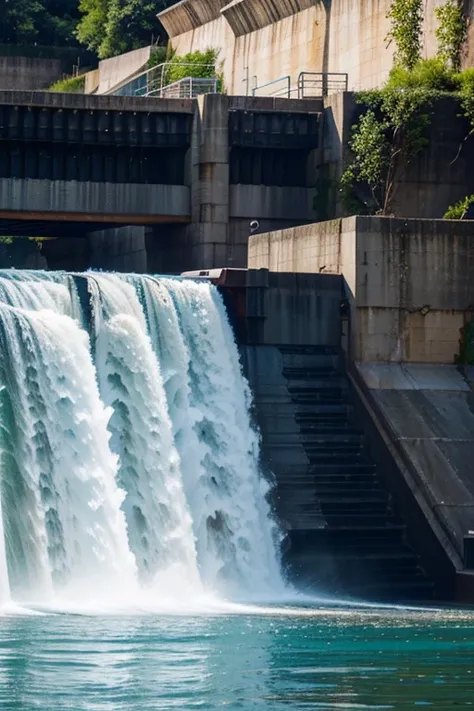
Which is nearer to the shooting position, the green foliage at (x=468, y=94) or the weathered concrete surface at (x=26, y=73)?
the green foliage at (x=468, y=94)

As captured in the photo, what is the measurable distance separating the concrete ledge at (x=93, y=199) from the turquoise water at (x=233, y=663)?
92.8ft

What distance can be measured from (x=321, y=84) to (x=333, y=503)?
29.7 m

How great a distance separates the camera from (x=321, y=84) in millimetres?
76312

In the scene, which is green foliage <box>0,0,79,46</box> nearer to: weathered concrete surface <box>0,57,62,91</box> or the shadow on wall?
weathered concrete surface <box>0,57,62,91</box>

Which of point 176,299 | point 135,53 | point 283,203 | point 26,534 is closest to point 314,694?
point 26,534

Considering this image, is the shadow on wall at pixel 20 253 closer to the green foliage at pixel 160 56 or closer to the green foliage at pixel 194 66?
the green foliage at pixel 194 66

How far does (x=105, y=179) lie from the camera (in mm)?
67500

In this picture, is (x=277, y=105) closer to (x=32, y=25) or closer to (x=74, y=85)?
(x=74, y=85)

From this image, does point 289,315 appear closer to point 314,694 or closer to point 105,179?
point 105,179

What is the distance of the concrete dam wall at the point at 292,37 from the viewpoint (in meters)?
72.6

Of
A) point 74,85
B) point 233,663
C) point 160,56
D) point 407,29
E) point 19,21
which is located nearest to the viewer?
point 233,663

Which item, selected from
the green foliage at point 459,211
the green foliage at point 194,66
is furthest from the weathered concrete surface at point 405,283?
the green foliage at point 194,66

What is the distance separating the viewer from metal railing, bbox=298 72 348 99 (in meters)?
74.2

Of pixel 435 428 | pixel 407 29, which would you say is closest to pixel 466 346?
pixel 435 428
